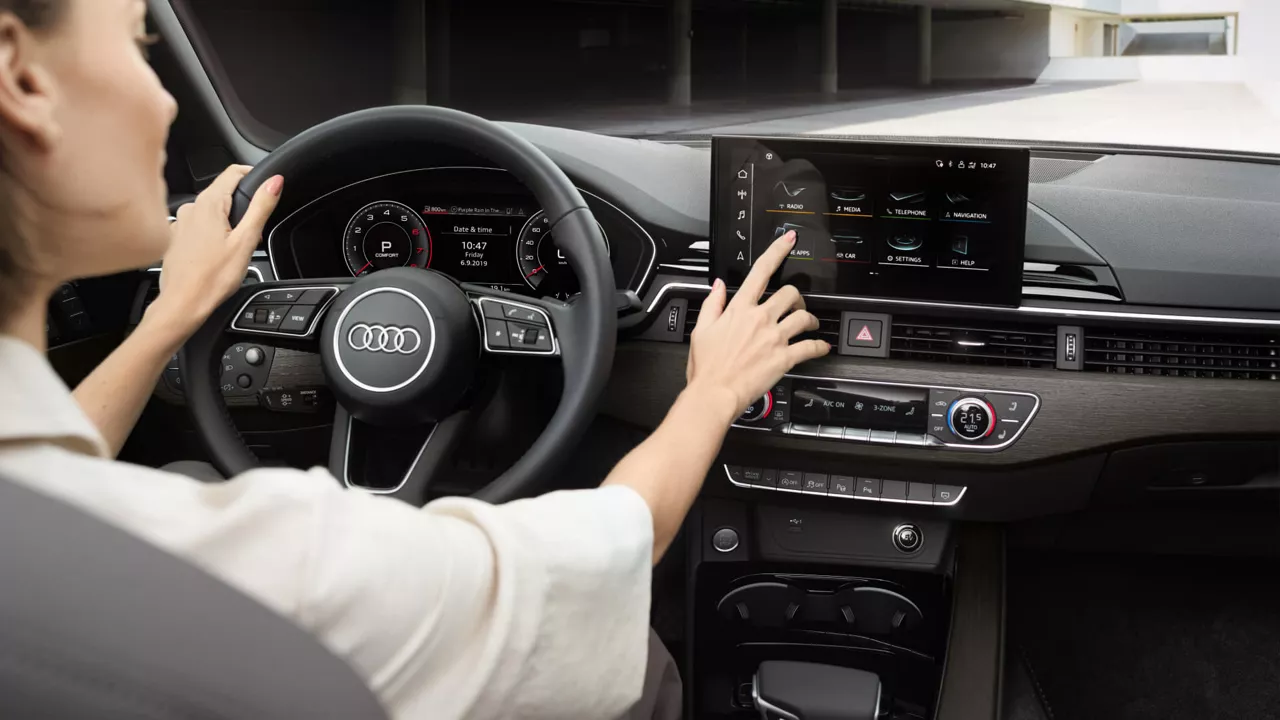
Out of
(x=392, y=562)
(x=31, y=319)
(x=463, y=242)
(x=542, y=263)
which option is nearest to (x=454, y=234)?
(x=463, y=242)

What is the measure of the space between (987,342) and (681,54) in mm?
2463

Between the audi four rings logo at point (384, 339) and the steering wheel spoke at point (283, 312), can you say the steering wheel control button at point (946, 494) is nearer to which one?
the audi four rings logo at point (384, 339)

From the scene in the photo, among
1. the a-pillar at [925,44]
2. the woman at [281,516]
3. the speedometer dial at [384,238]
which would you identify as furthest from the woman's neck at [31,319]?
the a-pillar at [925,44]

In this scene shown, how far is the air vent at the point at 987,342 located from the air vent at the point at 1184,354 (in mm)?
62

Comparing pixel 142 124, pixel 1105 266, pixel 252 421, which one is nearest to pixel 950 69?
pixel 1105 266

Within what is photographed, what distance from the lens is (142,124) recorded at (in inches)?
30.6

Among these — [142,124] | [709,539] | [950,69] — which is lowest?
[709,539]

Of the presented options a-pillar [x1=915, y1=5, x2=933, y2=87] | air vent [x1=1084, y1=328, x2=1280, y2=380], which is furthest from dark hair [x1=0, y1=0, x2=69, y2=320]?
a-pillar [x1=915, y1=5, x2=933, y2=87]

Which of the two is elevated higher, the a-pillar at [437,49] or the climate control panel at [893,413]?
the a-pillar at [437,49]

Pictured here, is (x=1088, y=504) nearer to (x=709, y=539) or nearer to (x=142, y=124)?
(x=709, y=539)

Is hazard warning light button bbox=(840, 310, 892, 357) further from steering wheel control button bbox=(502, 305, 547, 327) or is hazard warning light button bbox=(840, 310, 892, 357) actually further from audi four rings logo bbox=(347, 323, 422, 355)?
audi four rings logo bbox=(347, 323, 422, 355)

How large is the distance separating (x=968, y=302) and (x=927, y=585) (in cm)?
54

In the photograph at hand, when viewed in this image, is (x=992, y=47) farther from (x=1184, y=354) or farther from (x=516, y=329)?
(x=516, y=329)

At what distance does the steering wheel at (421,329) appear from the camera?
4.54ft
